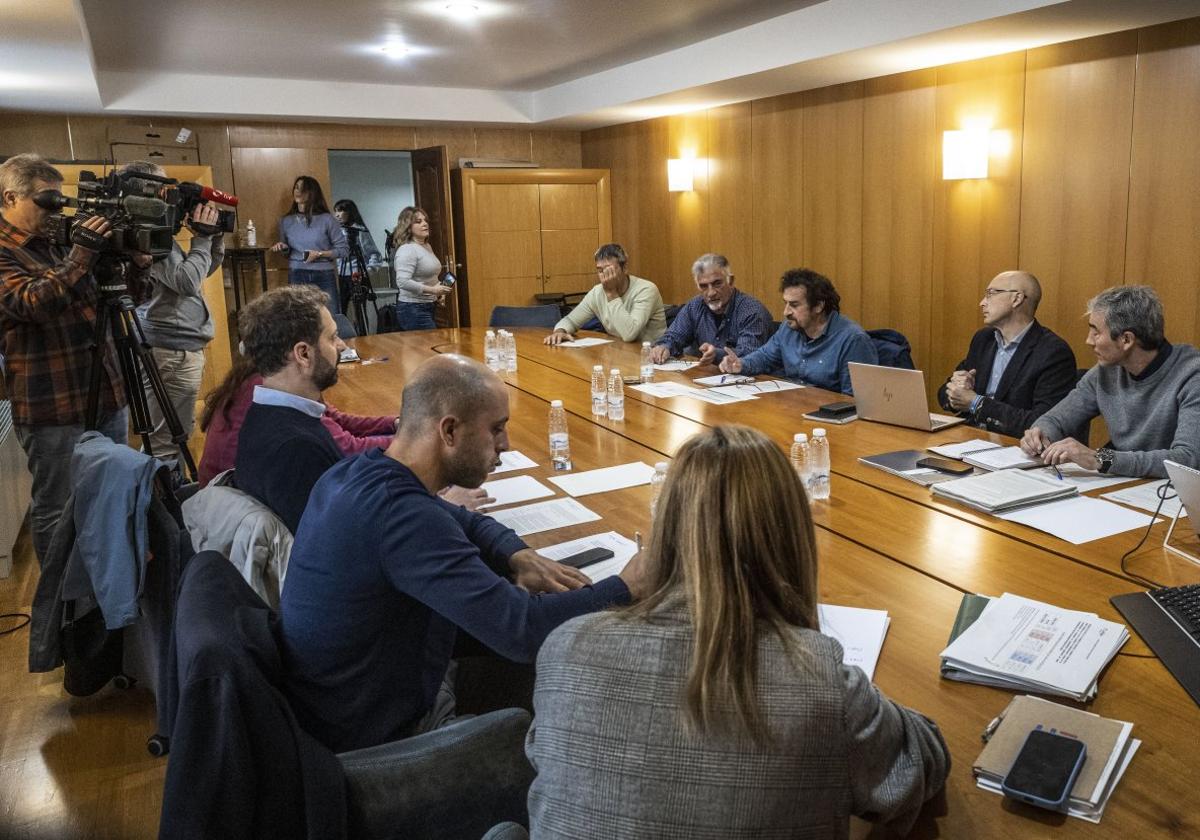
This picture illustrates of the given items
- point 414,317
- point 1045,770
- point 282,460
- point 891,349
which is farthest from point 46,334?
point 414,317

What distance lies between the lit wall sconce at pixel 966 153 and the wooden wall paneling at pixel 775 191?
1354mm

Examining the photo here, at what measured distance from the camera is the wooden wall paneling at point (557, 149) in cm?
867

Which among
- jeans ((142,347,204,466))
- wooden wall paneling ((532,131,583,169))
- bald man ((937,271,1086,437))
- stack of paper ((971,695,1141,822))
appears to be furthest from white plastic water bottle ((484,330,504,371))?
wooden wall paneling ((532,131,583,169))

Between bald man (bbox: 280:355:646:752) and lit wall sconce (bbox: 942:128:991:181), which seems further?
lit wall sconce (bbox: 942:128:991:181)

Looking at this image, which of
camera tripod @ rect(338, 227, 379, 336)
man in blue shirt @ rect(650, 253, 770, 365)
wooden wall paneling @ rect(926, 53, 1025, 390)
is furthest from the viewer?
camera tripod @ rect(338, 227, 379, 336)

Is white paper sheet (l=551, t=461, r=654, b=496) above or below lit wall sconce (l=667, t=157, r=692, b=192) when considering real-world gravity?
below

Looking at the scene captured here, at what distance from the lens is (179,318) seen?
4.10 meters

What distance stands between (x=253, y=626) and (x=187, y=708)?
0.96ft

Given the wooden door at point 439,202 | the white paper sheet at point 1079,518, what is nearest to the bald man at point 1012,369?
the white paper sheet at point 1079,518

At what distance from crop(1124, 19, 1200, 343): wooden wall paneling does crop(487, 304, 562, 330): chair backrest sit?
11.3 feet

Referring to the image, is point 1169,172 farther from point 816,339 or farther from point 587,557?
point 587,557

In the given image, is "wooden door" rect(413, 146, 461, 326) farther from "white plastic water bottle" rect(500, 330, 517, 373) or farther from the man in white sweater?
"white plastic water bottle" rect(500, 330, 517, 373)

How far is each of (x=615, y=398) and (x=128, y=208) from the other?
5.75ft

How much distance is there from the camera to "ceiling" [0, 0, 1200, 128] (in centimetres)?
424
